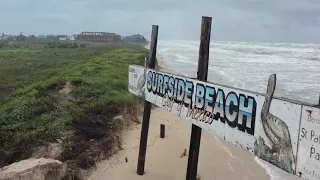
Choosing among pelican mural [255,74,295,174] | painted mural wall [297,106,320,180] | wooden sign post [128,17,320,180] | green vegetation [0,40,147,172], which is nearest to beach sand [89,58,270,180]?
green vegetation [0,40,147,172]

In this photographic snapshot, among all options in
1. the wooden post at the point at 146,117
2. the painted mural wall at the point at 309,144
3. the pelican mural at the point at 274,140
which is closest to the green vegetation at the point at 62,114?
the wooden post at the point at 146,117

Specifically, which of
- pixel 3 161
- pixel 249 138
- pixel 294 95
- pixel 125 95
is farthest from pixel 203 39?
pixel 294 95

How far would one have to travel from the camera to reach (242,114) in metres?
5.16

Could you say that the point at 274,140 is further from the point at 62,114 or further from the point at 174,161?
the point at 62,114

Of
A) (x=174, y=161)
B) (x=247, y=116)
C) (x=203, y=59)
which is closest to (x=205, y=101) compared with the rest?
(x=203, y=59)

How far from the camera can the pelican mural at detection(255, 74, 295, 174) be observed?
4.42 metres

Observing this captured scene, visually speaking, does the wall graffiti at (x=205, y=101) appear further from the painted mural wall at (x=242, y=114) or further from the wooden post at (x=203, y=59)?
the wooden post at (x=203, y=59)

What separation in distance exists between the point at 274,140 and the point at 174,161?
5.82 meters

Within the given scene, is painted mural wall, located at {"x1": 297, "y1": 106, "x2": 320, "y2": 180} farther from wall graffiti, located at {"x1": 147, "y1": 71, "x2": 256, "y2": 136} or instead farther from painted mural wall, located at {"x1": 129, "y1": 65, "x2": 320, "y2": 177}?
wall graffiti, located at {"x1": 147, "y1": 71, "x2": 256, "y2": 136}

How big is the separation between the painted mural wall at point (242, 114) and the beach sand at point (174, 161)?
103 inches

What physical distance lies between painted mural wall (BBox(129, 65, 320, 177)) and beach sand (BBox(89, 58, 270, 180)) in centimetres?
262

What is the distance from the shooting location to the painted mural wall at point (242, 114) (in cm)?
442

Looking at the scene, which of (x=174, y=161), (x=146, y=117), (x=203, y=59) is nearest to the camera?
(x=203, y=59)

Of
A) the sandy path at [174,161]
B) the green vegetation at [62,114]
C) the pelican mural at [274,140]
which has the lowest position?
the sandy path at [174,161]
